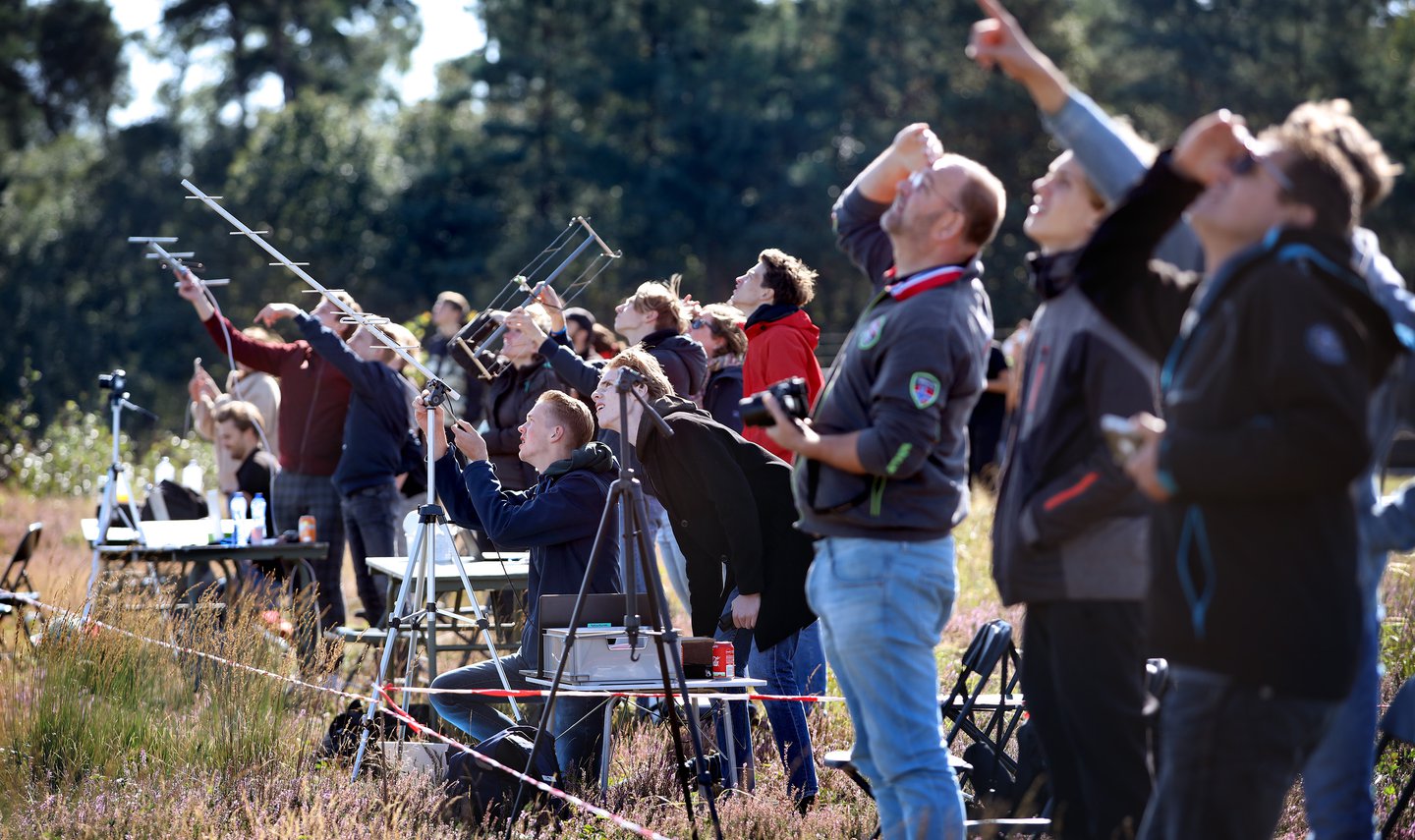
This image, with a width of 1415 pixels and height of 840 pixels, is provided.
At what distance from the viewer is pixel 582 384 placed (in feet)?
23.2

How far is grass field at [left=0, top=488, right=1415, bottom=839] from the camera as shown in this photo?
4.92m

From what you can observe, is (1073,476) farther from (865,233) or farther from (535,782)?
(535,782)

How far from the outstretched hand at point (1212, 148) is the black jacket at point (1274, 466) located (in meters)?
0.21

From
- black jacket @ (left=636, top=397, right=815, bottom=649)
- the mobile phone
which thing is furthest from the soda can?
the mobile phone

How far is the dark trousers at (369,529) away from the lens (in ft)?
28.3

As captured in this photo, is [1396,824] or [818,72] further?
[818,72]

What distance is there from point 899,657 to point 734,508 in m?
1.78

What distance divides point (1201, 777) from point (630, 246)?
3019cm

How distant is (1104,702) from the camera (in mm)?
3162

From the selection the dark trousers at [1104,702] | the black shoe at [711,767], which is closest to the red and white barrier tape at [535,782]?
the black shoe at [711,767]

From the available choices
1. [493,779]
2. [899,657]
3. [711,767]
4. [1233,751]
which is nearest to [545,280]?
[711,767]

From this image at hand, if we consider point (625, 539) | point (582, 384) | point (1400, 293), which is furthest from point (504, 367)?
point (1400, 293)

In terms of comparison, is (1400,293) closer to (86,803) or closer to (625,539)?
(625,539)

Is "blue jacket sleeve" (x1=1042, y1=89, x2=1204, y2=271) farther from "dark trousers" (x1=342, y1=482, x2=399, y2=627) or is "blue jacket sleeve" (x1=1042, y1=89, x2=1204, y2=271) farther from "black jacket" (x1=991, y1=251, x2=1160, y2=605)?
"dark trousers" (x1=342, y1=482, x2=399, y2=627)
